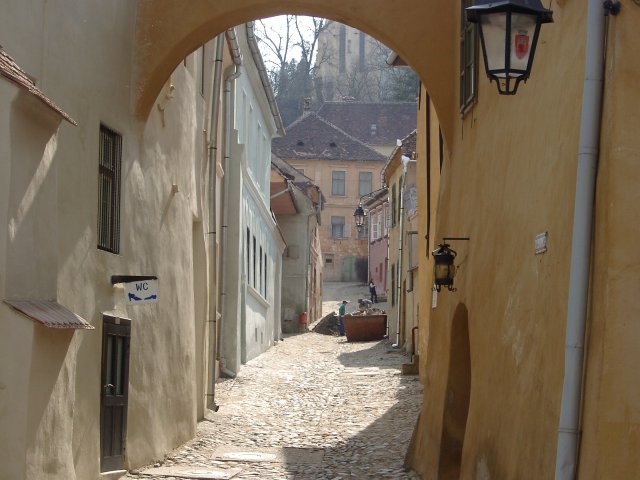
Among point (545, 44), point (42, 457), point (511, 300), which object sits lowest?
point (42, 457)

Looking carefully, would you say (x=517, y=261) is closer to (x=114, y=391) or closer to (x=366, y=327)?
(x=114, y=391)

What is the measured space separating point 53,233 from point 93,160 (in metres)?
1.92

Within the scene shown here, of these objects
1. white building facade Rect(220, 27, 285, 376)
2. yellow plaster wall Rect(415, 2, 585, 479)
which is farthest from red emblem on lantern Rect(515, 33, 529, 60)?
white building facade Rect(220, 27, 285, 376)

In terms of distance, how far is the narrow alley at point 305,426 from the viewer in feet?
38.4

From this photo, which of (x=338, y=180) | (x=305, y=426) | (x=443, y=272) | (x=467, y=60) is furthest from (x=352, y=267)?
(x=443, y=272)

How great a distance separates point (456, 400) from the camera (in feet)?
34.3

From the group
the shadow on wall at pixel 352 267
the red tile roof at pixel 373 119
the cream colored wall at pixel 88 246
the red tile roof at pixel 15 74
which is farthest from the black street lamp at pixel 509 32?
the red tile roof at pixel 373 119

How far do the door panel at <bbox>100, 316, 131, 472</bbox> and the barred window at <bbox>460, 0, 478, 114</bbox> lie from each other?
4.14 m

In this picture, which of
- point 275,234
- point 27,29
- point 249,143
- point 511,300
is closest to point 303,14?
point 27,29

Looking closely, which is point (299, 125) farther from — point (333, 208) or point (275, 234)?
point (275, 234)

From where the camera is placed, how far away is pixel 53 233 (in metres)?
8.14

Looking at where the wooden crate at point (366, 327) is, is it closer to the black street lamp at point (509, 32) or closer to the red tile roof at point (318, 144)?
the black street lamp at point (509, 32)

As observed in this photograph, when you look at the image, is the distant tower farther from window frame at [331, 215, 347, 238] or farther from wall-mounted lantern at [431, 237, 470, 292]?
wall-mounted lantern at [431, 237, 470, 292]

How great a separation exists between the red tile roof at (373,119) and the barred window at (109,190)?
6131cm
